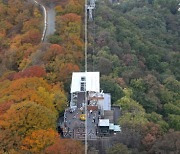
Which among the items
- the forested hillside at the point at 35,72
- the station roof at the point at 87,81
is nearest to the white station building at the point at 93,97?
the station roof at the point at 87,81

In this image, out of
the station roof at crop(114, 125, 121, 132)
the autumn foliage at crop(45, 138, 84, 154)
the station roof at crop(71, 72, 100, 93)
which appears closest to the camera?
the autumn foliage at crop(45, 138, 84, 154)

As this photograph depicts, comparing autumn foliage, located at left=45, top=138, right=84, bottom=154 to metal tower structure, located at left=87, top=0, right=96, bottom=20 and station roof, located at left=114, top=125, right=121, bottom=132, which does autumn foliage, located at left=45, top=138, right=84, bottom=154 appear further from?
metal tower structure, located at left=87, top=0, right=96, bottom=20

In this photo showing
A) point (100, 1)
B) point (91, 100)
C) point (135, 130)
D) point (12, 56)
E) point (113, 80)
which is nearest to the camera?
point (135, 130)

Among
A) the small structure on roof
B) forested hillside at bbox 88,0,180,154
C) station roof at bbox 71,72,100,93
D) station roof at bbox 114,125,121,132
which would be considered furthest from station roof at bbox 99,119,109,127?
station roof at bbox 71,72,100,93

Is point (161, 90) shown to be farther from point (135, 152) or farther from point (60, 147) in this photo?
point (60, 147)

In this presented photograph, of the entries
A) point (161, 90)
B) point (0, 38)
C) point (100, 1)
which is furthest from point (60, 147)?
point (100, 1)

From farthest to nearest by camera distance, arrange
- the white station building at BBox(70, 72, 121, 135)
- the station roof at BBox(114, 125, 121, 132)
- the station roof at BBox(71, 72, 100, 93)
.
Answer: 1. the station roof at BBox(71, 72, 100, 93)
2. the white station building at BBox(70, 72, 121, 135)
3. the station roof at BBox(114, 125, 121, 132)

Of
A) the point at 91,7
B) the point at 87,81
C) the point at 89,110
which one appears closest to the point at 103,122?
the point at 89,110
